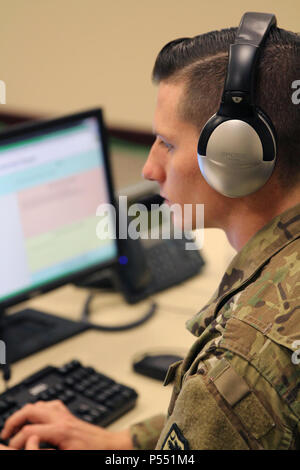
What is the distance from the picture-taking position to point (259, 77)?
2.40ft

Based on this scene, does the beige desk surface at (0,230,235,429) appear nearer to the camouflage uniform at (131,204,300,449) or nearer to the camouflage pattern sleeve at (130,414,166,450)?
the camouflage pattern sleeve at (130,414,166,450)

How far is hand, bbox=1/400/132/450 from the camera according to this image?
0.95 meters

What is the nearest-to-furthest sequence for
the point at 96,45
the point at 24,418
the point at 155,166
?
the point at 155,166 → the point at 24,418 → the point at 96,45

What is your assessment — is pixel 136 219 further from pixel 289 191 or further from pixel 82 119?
pixel 289 191

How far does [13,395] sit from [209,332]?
0.50 metres

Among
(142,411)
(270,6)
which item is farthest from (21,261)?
(270,6)

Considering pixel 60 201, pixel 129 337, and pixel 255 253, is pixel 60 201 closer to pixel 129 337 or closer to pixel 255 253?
pixel 129 337

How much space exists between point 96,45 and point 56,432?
5.77 ft

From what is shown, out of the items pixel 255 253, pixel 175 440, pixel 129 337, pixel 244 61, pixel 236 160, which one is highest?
pixel 244 61

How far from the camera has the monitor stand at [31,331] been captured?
126 cm

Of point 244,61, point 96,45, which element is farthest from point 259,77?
point 96,45

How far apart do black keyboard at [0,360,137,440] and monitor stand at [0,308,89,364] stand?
13 centimetres

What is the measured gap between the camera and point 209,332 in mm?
729

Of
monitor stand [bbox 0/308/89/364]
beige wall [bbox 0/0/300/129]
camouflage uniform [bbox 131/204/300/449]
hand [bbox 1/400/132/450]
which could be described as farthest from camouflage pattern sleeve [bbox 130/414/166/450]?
beige wall [bbox 0/0/300/129]
